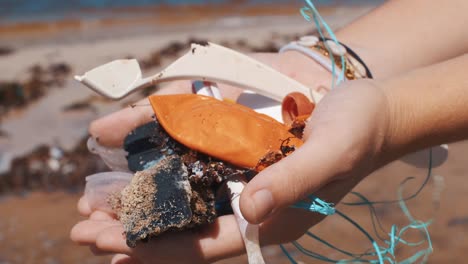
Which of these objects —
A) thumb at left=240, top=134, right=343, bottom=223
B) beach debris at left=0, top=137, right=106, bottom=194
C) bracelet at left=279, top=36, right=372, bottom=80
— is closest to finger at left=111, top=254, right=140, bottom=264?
thumb at left=240, top=134, right=343, bottom=223

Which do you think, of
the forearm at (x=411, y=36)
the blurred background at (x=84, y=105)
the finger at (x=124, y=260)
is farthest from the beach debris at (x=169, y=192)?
the blurred background at (x=84, y=105)

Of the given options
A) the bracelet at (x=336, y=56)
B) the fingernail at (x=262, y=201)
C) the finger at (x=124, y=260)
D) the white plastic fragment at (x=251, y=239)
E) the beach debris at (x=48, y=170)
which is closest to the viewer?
the fingernail at (x=262, y=201)

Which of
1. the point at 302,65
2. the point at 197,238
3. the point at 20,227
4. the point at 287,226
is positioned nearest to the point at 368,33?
the point at 302,65

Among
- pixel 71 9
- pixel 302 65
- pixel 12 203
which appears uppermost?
pixel 302 65

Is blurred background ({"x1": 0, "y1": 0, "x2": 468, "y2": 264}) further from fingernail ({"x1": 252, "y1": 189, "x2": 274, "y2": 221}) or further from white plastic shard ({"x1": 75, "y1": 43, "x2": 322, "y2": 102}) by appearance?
fingernail ({"x1": 252, "y1": 189, "x2": 274, "y2": 221})

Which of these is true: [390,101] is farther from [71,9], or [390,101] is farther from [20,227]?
[71,9]

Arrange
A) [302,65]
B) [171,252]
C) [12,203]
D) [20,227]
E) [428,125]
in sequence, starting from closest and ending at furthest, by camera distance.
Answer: [171,252]
[428,125]
[302,65]
[20,227]
[12,203]

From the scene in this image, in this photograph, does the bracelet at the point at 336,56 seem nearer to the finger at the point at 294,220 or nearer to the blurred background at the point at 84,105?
the finger at the point at 294,220
